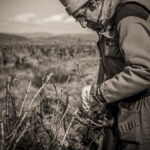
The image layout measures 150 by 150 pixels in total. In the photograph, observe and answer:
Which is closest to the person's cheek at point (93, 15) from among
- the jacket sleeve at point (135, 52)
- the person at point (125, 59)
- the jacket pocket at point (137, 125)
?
the person at point (125, 59)

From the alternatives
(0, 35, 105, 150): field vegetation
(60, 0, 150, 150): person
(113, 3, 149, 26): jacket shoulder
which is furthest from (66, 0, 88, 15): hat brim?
(0, 35, 105, 150): field vegetation

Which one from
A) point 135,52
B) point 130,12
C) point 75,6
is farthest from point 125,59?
point 75,6

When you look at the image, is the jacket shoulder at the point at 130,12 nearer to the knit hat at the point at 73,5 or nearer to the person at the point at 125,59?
the person at the point at 125,59

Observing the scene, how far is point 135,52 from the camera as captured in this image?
117 centimetres

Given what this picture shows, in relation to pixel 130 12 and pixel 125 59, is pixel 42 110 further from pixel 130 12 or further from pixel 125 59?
pixel 130 12

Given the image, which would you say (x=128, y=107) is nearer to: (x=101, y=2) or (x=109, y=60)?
(x=109, y=60)

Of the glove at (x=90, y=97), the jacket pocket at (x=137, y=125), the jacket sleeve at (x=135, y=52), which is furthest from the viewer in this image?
the glove at (x=90, y=97)

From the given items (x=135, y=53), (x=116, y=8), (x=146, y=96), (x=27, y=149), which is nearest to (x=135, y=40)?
(x=135, y=53)

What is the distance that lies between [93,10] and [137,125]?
3.22 ft

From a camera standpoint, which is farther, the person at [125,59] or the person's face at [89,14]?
the person's face at [89,14]

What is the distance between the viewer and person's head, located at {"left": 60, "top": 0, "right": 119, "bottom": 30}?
1.47 meters

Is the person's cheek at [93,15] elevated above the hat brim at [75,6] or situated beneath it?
situated beneath

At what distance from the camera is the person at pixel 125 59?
3.85 ft

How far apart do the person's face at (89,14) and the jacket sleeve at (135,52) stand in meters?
0.35
